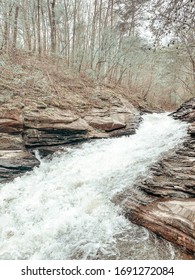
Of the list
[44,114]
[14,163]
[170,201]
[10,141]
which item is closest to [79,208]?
[170,201]

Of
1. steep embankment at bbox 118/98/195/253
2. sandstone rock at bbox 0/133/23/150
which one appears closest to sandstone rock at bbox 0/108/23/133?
sandstone rock at bbox 0/133/23/150

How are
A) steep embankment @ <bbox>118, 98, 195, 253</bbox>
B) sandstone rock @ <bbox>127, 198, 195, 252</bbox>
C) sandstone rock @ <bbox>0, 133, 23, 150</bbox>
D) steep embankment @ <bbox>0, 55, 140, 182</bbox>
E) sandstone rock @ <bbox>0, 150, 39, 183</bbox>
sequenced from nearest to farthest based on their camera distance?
sandstone rock @ <bbox>127, 198, 195, 252</bbox> → steep embankment @ <bbox>118, 98, 195, 253</bbox> → sandstone rock @ <bbox>0, 150, 39, 183</bbox> → sandstone rock @ <bbox>0, 133, 23, 150</bbox> → steep embankment @ <bbox>0, 55, 140, 182</bbox>

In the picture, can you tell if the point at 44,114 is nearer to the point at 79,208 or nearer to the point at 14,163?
the point at 14,163

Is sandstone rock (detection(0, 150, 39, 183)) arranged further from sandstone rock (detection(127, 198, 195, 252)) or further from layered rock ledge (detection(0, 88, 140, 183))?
sandstone rock (detection(127, 198, 195, 252))

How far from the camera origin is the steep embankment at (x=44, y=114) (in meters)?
6.62

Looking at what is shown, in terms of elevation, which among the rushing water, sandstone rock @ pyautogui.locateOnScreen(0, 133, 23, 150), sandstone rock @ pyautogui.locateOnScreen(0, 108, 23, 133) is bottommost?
the rushing water

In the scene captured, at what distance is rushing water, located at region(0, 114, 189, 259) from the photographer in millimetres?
3867

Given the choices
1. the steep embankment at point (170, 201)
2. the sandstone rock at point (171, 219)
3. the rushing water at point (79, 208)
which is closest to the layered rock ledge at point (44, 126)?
the rushing water at point (79, 208)

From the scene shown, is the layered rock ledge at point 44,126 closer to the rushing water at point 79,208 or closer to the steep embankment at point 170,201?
the rushing water at point 79,208

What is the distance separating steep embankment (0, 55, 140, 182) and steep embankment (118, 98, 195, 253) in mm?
3075

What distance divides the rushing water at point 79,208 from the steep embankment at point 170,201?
188 mm

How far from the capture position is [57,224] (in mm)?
4461

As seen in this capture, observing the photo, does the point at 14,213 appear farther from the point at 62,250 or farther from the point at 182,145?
the point at 182,145

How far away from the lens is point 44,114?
24.5ft
